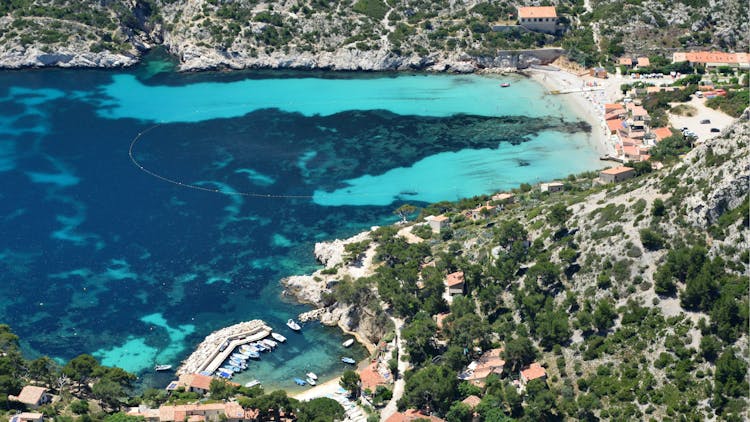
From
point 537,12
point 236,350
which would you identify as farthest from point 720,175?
point 537,12

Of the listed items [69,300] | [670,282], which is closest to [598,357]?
[670,282]

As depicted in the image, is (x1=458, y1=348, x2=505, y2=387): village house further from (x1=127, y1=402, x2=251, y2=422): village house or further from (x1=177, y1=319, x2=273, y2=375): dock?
(x1=177, y1=319, x2=273, y2=375): dock

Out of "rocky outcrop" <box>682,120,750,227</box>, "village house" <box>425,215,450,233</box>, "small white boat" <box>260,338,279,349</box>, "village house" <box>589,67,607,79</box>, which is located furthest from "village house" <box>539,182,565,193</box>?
"village house" <box>589,67,607,79</box>

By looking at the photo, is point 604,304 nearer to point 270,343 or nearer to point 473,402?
point 473,402

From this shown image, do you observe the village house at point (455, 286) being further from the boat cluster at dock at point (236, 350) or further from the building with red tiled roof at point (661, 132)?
the building with red tiled roof at point (661, 132)

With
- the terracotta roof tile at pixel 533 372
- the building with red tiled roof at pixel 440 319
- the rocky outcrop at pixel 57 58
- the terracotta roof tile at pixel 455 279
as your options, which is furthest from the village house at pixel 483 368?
the rocky outcrop at pixel 57 58
